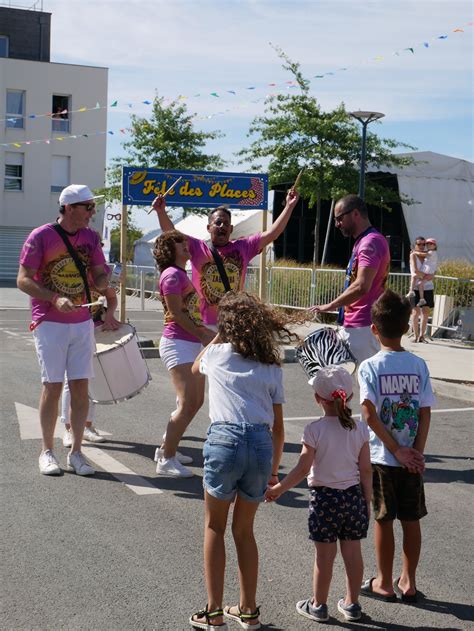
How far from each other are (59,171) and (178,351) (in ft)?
147

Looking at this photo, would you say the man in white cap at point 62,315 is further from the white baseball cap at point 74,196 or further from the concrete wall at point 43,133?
the concrete wall at point 43,133

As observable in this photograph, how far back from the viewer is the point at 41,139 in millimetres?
48938

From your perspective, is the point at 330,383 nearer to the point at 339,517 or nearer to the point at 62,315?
the point at 339,517

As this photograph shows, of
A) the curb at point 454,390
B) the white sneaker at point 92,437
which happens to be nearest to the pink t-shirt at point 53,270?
the white sneaker at point 92,437

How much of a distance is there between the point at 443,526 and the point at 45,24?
50851mm

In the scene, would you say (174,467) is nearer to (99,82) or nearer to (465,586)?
(465,586)

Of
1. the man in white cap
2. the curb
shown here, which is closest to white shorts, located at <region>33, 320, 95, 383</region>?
the man in white cap

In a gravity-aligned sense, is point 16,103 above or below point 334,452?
above

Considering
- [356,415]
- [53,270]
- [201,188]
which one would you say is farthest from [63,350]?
[201,188]

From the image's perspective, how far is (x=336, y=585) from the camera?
15.1ft

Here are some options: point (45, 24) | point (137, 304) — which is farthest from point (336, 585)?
point (45, 24)

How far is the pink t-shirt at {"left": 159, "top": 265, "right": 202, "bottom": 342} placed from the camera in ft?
21.0

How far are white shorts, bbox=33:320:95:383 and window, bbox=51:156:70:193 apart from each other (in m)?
44.0

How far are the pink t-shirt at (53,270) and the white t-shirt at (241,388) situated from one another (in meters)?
2.75
